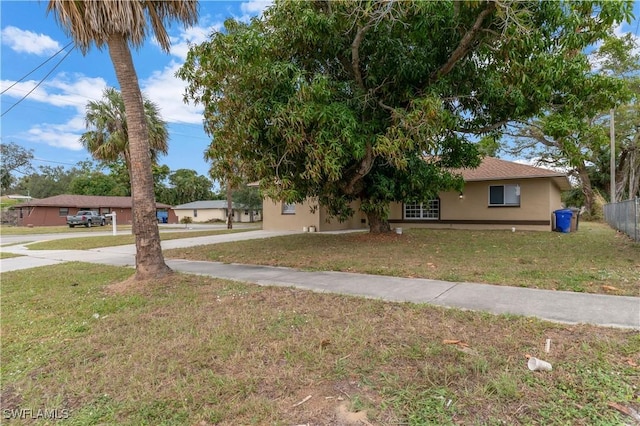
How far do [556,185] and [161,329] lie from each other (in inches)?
748

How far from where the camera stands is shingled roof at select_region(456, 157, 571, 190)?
49.8 feet

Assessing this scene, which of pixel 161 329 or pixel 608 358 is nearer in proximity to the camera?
pixel 608 358

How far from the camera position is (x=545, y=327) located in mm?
3711

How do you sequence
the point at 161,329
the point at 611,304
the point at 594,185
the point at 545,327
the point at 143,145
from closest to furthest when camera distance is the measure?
the point at 545,327
the point at 161,329
the point at 611,304
the point at 143,145
the point at 594,185

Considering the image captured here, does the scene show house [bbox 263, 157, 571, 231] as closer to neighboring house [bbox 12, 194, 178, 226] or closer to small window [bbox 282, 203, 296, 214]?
small window [bbox 282, 203, 296, 214]

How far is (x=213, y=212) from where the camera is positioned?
153 feet

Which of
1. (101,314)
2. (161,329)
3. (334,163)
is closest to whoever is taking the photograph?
(161,329)

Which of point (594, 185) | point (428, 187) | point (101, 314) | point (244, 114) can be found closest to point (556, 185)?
point (428, 187)

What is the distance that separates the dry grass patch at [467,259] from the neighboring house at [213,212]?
3543 cm

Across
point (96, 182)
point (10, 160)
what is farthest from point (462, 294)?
point (10, 160)

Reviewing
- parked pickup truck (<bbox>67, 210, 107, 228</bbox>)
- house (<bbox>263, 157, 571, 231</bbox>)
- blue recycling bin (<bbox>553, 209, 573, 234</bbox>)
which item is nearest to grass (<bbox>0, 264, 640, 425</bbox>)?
house (<bbox>263, 157, 571, 231</bbox>)

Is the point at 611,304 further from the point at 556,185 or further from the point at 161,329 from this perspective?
the point at 556,185

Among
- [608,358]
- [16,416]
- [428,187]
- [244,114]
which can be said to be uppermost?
[244,114]

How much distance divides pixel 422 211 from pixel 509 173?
15.2ft
